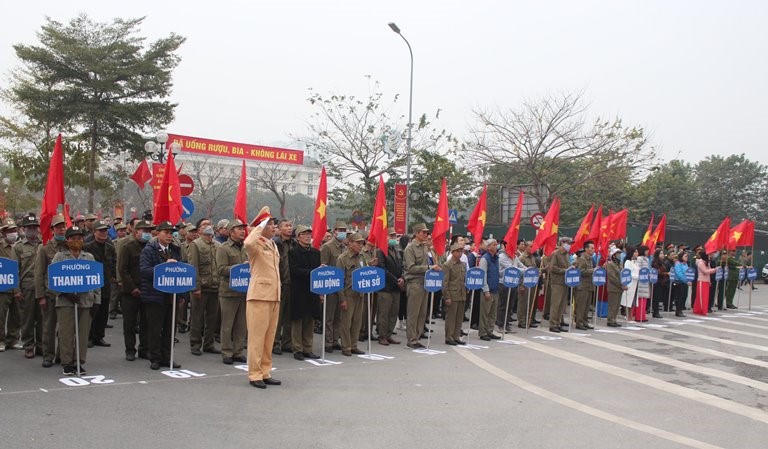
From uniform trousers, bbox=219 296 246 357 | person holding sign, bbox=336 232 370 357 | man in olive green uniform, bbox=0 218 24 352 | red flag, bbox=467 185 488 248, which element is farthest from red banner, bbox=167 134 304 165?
uniform trousers, bbox=219 296 246 357

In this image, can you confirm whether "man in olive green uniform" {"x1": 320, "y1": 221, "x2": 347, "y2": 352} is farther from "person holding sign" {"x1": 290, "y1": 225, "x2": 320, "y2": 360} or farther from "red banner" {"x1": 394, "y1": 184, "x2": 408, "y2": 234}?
"red banner" {"x1": 394, "y1": 184, "x2": 408, "y2": 234}

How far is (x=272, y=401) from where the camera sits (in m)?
7.07

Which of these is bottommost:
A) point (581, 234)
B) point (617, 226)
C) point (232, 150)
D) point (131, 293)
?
point (131, 293)

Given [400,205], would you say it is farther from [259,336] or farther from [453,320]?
[259,336]

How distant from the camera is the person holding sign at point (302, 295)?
31.1ft

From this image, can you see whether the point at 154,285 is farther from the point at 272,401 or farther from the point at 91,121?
the point at 91,121

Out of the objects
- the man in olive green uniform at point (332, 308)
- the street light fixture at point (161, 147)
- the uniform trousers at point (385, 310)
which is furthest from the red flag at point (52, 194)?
the street light fixture at point (161, 147)

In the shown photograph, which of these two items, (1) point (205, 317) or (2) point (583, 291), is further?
(2) point (583, 291)

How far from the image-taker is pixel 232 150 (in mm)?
21984

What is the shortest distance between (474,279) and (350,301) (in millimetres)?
2683

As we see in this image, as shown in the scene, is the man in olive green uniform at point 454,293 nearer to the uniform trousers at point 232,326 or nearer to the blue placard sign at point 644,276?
the uniform trousers at point 232,326

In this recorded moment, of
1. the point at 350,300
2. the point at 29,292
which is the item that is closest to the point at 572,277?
the point at 350,300

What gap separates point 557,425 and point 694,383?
3.60 metres

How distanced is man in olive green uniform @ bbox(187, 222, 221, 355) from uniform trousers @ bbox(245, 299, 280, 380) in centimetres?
222
